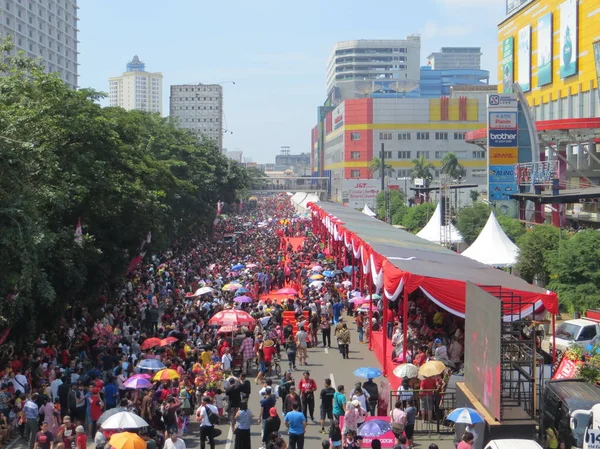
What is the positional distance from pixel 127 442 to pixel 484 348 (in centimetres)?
601

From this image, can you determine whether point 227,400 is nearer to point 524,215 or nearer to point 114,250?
point 114,250

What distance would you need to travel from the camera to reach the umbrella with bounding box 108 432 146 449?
12047mm

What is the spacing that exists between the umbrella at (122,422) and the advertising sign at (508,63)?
235 ft

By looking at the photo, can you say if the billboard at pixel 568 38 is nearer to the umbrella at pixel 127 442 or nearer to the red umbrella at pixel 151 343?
the red umbrella at pixel 151 343

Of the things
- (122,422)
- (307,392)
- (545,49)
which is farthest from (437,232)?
(545,49)

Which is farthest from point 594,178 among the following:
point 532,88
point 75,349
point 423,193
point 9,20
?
point 9,20

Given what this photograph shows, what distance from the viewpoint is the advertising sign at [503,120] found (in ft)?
175

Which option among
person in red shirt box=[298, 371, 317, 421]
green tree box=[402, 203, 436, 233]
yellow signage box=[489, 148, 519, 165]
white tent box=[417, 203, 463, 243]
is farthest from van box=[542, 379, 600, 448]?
green tree box=[402, 203, 436, 233]

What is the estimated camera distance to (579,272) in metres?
26.7

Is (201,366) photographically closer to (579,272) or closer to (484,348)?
(484,348)

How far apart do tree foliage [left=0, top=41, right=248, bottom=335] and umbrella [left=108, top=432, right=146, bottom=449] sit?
164 inches

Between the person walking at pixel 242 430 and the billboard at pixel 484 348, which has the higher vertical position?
the billboard at pixel 484 348

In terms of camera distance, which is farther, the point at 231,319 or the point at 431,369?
the point at 231,319

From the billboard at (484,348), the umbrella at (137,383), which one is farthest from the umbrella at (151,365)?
the billboard at (484,348)
